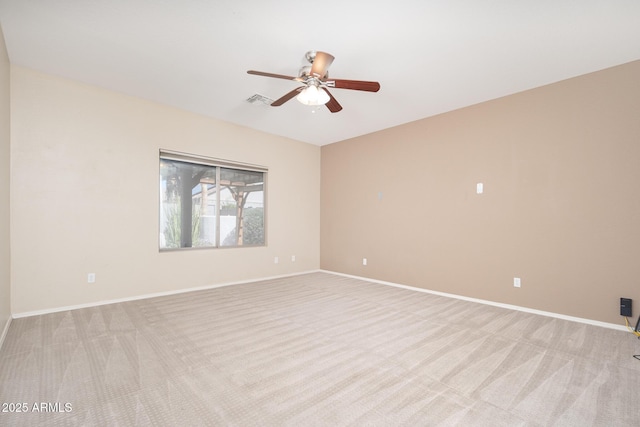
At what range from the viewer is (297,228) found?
5.80 metres

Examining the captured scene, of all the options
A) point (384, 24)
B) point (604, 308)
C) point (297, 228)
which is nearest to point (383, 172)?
point (297, 228)

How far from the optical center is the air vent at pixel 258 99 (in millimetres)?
3676

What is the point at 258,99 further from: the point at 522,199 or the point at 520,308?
the point at 520,308

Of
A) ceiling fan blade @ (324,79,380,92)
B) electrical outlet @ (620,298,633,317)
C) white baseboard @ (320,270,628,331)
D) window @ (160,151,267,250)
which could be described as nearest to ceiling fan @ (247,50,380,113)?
ceiling fan blade @ (324,79,380,92)

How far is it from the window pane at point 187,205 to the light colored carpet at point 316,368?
125 cm

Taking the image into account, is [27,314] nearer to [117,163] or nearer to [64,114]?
[117,163]

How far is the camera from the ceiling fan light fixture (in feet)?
8.77

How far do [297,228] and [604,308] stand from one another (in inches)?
177

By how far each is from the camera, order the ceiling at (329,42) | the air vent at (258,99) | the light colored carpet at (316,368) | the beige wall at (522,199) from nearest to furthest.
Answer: the light colored carpet at (316,368) < the ceiling at (329,42) < the beige wall at (522,199) < the air vent at (258,99)

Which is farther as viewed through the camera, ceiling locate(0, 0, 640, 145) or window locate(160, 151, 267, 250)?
window locate(160, 151, 267, 250)

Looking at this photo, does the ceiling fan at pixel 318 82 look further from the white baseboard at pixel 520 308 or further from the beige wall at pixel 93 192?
the white baseboard at pixel 520 308

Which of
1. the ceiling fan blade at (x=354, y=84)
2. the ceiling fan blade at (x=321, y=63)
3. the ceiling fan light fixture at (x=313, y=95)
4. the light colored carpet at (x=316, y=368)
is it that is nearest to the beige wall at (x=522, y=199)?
the light colored carpet at (x=316, y=368)

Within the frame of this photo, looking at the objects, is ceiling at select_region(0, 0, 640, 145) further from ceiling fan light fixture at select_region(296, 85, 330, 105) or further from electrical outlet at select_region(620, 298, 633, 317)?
electrical outlet at select_region(620, 298, 633, 317)

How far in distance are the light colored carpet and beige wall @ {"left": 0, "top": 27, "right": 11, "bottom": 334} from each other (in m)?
0.30
